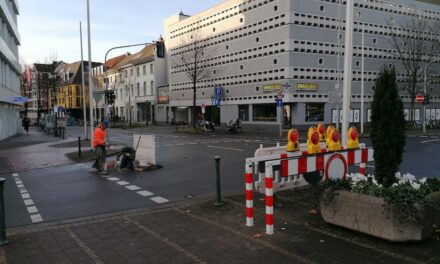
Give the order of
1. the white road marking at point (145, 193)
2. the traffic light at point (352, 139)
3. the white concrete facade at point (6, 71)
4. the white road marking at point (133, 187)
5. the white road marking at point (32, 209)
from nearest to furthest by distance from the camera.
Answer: the traffic light at point (352, 139)
the white road marking at point (32, 209)
the white road marking at point (145, 193)
the white road marking at point (133, 187)
the white concrete facade at point (6, 71)

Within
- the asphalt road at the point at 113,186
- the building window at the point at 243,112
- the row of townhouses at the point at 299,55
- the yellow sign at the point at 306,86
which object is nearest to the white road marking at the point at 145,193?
the asphalt road at the point at 113,186

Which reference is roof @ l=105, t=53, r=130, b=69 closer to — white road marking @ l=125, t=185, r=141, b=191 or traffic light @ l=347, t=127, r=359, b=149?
white road marking @ l=125, t=185, r=141, b=191

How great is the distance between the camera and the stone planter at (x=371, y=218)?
4930 mm

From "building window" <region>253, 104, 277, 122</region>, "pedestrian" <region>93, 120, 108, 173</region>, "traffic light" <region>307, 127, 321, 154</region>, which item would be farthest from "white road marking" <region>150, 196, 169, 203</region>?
"building window" <region>253, 104, 277, 122</region>

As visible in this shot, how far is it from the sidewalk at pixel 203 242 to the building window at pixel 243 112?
111 ft

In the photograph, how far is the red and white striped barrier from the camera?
18.7 ft

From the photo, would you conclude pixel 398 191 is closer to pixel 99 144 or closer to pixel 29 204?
pixel 29 204

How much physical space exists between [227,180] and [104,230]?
5005 mm

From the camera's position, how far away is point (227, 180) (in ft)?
35.4

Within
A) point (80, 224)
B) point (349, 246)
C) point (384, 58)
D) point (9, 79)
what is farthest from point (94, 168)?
point (384, 58)

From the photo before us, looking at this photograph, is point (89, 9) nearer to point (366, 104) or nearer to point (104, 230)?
point (104, 230)

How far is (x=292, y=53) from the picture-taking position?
3475cm

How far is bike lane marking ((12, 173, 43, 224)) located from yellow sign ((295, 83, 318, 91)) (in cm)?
2675

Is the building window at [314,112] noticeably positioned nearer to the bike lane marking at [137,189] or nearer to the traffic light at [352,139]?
the bike lane marking at [137,189]
